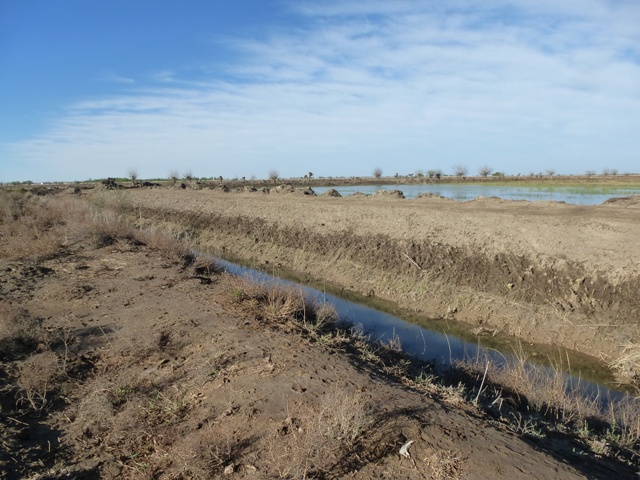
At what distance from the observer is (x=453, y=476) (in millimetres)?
4055

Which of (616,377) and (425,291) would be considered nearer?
(616,377)

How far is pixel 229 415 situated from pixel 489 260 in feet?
37.3

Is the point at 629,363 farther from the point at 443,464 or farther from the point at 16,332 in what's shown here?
the point at 16,332

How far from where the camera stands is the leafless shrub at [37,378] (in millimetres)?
6059

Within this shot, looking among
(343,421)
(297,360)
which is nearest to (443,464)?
(343,421)

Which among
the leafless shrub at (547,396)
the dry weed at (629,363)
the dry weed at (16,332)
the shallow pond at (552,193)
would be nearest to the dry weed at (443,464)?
the leafless shrub at (547,396)

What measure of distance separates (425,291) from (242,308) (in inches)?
284

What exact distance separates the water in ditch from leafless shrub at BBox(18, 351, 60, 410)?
5.38 metres

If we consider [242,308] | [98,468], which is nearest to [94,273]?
[242,308]

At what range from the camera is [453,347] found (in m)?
10.9

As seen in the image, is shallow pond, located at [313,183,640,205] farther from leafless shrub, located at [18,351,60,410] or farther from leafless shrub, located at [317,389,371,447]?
leafless shrub, located at [18,351,60,410]

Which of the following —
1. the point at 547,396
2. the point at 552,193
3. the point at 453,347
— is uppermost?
the point at 552,193

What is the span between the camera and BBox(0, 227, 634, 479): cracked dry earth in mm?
4336

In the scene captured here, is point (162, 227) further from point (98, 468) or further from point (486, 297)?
point (98, 468)
